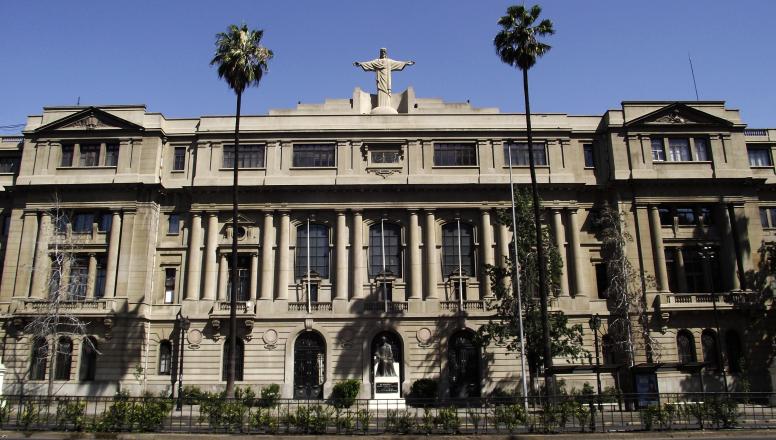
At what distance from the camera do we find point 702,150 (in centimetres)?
5044

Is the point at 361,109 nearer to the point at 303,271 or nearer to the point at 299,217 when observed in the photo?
the point at 299,217

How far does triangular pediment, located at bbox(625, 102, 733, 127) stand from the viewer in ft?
165

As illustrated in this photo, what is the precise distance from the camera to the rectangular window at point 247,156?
165 feet

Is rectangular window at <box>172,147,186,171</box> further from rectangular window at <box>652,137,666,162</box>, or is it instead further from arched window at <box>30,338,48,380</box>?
rectangular window at <box>652,137,666,162</box>

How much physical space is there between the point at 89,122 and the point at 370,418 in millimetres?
36666

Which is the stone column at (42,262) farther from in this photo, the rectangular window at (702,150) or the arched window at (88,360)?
the rectangular window at (702,150)

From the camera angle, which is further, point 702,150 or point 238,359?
point 702,150

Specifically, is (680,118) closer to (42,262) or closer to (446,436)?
(446,436)

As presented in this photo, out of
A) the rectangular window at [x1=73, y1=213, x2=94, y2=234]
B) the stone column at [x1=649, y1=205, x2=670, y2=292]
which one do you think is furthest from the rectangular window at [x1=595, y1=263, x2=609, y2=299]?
the rectangular window at [x1=73, y1=213, x2=94, y2=234]

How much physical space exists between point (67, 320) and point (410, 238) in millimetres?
25143

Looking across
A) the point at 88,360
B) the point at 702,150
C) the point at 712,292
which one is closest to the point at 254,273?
the point at 88,360

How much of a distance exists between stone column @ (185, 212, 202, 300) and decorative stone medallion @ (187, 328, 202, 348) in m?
2.53

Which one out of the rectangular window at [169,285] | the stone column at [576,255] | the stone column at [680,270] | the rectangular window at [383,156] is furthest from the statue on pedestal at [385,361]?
the stone column at [680,270]

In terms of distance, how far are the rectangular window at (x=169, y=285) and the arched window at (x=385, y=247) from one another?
1510 cm
